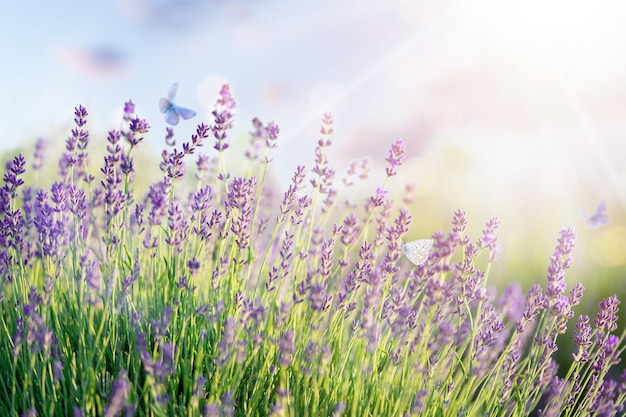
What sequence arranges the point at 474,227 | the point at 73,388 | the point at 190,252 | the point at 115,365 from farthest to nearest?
the point at 474,227 < the point at 190,252 < the point at 115,365 < the point at 73,388

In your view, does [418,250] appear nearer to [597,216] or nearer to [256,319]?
[256,319]

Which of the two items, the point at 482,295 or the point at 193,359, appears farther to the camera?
the point at 193,359

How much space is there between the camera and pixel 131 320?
7.72ft

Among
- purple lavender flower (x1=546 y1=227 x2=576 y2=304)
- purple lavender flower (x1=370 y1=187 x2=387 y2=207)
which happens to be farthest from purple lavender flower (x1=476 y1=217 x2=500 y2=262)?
purple lavender flower (x1=370 y1=187 x2=387 y2=207)

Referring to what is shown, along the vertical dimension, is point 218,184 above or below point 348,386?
above

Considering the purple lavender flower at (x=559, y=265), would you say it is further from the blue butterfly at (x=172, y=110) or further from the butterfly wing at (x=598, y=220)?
the butterfly wing at (x=598, y=220)

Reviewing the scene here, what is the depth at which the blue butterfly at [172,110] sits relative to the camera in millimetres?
2736

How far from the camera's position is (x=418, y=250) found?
2.45 meters

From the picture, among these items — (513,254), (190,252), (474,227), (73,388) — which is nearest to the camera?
(73,388)

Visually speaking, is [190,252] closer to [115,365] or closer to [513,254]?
[115,365]

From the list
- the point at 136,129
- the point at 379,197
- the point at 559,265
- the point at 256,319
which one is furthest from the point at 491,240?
the point at 136,129

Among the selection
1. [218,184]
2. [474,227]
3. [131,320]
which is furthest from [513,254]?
[131,320]

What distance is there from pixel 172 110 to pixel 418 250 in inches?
47.0

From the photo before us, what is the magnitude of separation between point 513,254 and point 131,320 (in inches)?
181
